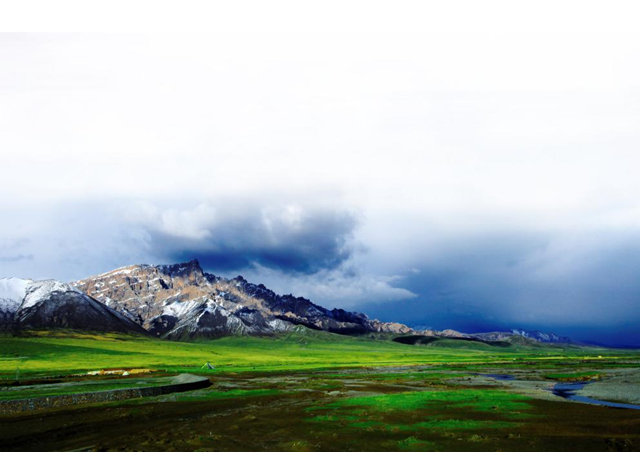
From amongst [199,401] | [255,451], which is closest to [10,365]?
[199,401]

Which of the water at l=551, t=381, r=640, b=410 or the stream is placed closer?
the water at l=551, t=381, r=640, b=410

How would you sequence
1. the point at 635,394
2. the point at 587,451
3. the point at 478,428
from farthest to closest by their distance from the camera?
the point at 635,394
the point at 478,428
the point at 587,451

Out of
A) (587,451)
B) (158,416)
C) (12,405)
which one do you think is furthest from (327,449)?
(12,405)

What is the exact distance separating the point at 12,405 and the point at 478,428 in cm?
4814

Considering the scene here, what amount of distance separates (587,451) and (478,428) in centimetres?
871

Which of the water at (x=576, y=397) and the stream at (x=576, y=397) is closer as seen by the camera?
the water at (x=576, y=397)

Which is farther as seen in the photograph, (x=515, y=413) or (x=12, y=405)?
(x=12, y=405)

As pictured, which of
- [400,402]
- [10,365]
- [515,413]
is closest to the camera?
[515,413]

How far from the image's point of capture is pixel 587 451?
92.8ft

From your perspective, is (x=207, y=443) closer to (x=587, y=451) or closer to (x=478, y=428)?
(x=478, y=428)

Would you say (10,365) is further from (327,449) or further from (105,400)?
(327,449)

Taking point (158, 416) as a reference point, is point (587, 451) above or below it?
above

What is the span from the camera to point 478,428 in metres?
35.6

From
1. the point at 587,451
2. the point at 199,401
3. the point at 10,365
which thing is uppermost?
the point at 587,451
